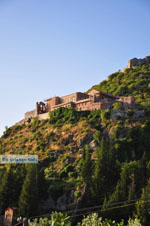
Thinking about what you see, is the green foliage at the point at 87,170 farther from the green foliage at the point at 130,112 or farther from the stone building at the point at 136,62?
the stone building at the point at 136,62

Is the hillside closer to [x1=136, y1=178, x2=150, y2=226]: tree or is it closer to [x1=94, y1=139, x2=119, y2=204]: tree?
[x1=94, y1=139, x2=119, y2=204]: tree

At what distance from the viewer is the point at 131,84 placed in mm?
106688

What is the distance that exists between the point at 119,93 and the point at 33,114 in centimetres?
2649

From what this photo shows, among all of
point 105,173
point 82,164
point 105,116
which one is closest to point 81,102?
point 105,116

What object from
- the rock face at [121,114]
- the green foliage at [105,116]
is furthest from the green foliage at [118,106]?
the green foliage at [105,116]

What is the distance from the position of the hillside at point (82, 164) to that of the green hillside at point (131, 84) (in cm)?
414

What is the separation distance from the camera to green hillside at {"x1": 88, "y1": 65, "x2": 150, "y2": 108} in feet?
329

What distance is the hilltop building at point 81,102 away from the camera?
3039 inches

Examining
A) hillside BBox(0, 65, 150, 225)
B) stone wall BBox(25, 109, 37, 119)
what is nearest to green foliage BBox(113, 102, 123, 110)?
hillside BBox(0, 65, 150, 225)

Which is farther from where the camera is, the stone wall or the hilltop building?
the stone wall

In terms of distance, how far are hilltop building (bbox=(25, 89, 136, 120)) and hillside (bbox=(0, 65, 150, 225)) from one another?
1.97 m

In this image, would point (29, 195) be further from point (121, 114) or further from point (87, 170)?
point (121, 114)

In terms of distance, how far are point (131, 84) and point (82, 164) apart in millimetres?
53450

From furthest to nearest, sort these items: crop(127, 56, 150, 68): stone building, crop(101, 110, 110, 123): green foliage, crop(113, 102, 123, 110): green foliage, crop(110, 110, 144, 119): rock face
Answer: crop(127, 56, 150, 68): stone building → crop(113, 102, 123, 110): green foliage → crop(101, 110, 110, 123): green foliage → crop(110, 110, 144, 119): rock face
